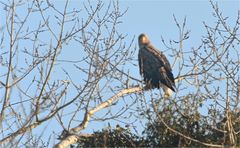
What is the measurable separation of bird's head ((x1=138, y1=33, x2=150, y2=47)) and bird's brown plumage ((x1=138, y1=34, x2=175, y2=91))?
8.2 inches

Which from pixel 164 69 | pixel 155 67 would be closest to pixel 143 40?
pixel 155 67

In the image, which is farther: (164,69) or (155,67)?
(155,67)

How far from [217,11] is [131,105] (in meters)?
1.43

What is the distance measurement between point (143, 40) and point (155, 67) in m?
1.50

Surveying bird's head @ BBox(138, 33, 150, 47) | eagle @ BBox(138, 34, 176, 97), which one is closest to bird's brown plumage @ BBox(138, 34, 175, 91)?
eagle @ BBox(138, 34, 176, 97)

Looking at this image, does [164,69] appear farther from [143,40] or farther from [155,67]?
[143,40]

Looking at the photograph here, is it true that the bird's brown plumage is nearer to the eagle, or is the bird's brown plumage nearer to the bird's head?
the eagle

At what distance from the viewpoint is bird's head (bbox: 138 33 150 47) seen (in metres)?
13.4

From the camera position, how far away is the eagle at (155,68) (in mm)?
11320

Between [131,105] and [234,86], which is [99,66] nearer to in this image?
[131,105]

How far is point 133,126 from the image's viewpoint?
29.9 ft

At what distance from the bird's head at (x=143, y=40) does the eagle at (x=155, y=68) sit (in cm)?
16

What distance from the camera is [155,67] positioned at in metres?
12.1

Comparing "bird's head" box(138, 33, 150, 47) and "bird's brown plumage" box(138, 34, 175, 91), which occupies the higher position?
"bird's head" box(138, 33, 150, 47)
